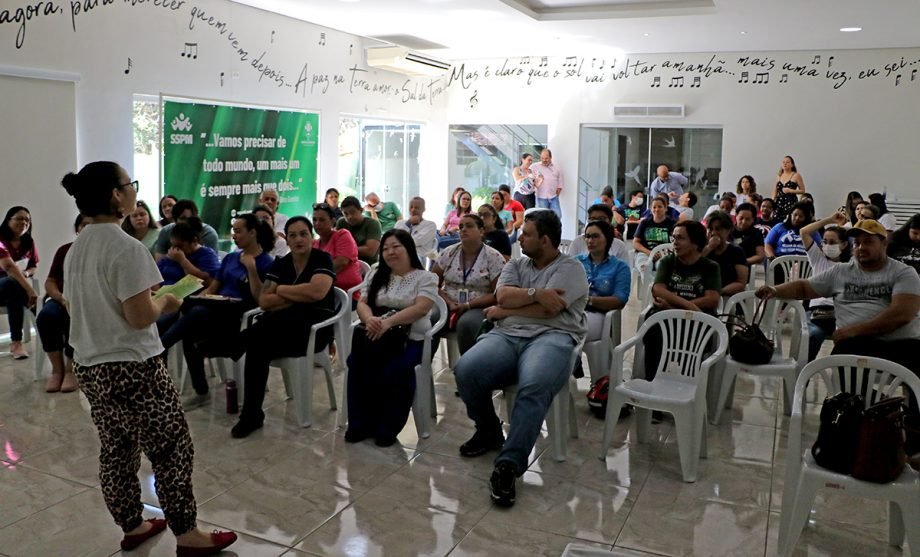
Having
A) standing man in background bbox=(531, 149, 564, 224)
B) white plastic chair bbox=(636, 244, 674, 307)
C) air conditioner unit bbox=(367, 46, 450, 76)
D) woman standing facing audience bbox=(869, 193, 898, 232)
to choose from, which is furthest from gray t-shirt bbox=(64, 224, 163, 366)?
standing man in background bbox=(531, 149, 564, 224)

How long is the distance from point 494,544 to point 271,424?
1717 millimetres

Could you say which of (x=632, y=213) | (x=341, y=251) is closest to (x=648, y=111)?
(x=632, y=213)

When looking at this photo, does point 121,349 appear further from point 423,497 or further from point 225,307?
point 225,307

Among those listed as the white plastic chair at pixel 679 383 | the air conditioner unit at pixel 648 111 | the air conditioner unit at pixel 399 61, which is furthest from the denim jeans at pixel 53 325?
the air conditioner unit at pixel 648 111

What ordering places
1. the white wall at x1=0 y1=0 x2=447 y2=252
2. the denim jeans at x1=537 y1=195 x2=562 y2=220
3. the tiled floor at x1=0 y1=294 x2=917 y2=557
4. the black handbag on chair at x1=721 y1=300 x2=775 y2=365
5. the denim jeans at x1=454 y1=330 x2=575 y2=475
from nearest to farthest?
1. the tiled floor at x1=0 y1=294 x2=917 y2=557
2. the denim jeans at x1=454 y1=330 x2=575 y2=475
3. the black handbag on chair at x1=721 y1=300 x2=775 y2=365
4. the white wall at x1=0 y1=0 x2=447 y2=252
5. the denim jeans at x1=537 y1=195 x2=562 y2=220

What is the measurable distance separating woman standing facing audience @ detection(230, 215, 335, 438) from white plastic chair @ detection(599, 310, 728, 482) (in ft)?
5.25

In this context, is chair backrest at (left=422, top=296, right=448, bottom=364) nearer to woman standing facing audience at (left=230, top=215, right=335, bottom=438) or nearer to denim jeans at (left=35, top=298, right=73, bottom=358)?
woman standing facing audience at (left=230, top=215, right=335, bottom=438)

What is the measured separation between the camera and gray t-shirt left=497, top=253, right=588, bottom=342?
3.76 meters

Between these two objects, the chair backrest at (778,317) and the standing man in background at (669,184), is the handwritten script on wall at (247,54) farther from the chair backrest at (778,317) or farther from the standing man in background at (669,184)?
the chair backrest at (778,317)

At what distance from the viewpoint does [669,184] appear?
11.4 m

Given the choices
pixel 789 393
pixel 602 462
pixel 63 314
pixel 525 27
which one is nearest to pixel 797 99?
pixel 525 27

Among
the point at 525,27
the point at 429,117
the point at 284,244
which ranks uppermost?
the point at 525,27

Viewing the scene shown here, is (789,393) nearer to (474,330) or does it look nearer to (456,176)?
(474,330)

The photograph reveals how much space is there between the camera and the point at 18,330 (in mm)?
5555
